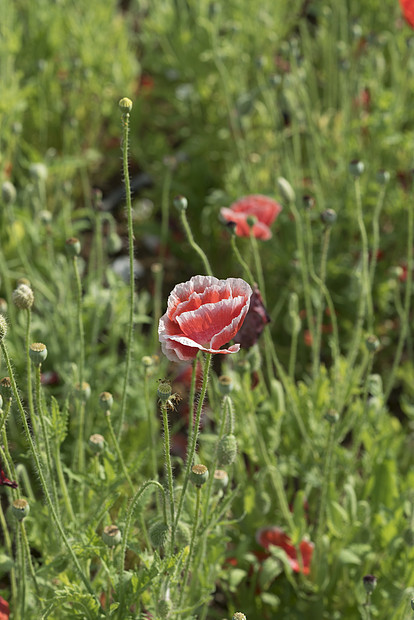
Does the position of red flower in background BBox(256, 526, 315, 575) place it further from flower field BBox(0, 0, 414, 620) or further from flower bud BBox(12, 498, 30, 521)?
flower bud BBox(12, 498, 30, 521)

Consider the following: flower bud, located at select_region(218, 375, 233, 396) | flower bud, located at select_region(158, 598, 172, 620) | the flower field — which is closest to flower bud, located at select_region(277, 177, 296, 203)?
the flower field

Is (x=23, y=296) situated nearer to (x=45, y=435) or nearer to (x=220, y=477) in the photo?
(x=45, y=435)

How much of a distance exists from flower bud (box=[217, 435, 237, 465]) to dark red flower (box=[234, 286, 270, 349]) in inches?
12.6

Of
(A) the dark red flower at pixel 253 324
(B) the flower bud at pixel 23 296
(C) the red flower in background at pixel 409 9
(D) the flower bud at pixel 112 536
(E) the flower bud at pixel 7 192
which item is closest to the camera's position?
(B) the flower bud at pixel 23 296

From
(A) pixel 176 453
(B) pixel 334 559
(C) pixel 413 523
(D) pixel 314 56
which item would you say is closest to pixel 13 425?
(A) pixel 176 453

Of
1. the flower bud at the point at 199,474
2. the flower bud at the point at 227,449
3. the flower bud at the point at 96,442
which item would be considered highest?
the flower bud at the point at 199,474

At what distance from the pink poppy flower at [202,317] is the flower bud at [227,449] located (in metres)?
0.26

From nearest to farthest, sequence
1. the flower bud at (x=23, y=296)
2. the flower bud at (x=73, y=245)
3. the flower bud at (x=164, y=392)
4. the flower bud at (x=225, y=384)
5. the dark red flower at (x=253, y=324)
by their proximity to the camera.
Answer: the flower bud at (x=164, y=392) → the flower bud at (x=23, y=296) → the flower bud at (x=225, y=384) → the flower bud at (x=73, y=245) → the dark red flower at (x=253, y=324)

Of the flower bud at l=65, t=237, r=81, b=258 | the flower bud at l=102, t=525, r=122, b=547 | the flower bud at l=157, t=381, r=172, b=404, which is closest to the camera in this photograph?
the flower bud at l=157, t=381, r=172, b=404

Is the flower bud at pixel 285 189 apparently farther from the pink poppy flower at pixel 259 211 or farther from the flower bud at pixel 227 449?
the flower bud at pixel 227 449

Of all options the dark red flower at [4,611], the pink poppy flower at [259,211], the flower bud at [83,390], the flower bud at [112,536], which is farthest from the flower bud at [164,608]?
the pink poppy flower at [259,211]

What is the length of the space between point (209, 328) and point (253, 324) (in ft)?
1.64

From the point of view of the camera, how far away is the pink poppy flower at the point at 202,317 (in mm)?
1043

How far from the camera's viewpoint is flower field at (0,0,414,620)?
134 cm
